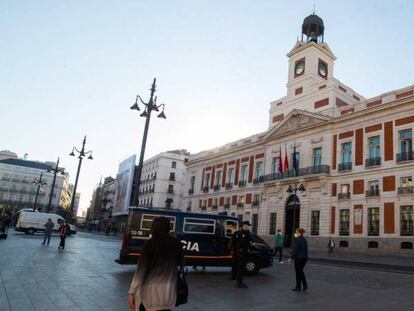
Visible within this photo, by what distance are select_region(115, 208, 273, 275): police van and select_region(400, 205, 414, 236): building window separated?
19.1m

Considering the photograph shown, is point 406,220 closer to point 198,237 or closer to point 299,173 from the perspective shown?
point 299,173

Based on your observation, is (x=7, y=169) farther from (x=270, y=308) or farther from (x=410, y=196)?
(x=270, y=308)

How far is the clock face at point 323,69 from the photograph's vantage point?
142 ft

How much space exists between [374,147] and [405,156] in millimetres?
3176

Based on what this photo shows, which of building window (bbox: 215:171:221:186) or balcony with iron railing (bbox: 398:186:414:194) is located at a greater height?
building window (bbox: 215:171:221:186)

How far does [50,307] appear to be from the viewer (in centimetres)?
640

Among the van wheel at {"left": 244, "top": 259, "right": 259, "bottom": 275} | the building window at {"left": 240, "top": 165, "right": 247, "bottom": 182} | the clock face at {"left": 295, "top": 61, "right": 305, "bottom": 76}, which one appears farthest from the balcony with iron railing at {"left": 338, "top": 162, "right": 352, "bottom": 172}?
the van wheel at {"left": 244, "top": 259, "right": 259, "bottom": 275}

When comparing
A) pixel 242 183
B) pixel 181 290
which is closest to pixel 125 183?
pixel 242 183

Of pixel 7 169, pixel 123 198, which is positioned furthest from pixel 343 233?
pixel 7 169

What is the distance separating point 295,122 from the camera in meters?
39.1

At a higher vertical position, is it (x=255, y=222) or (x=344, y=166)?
(x=344, y=166)

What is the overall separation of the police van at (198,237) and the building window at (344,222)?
68.7 ft

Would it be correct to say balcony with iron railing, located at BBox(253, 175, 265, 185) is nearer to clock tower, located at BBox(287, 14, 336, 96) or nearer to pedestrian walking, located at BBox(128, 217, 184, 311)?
clock tower, located at BBox(287, 14, 336, 96)

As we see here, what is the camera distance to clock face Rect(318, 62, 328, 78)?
43344mm
